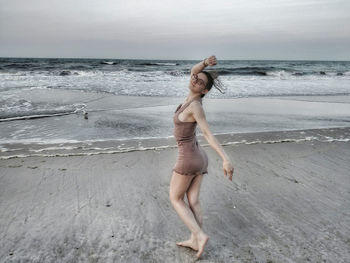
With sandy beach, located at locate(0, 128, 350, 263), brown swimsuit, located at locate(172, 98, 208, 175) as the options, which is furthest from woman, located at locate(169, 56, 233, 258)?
sandy beach, located at locate(0, 128, 350, 263)

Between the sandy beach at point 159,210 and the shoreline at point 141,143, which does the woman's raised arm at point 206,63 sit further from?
the shoreline at point 141,143

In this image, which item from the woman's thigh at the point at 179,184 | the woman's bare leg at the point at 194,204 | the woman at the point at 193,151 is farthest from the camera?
the woman's bare leg at the point at 194,204

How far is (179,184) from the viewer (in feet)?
8.55

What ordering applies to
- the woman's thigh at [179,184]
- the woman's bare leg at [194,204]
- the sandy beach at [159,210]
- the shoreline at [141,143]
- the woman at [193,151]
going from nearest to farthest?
the woman at [193,151]
the woman's thigh at [179,184]
the woman's bare leg at [194,204]
the sandy beach at [159,210]
the shoreline at [141,143]

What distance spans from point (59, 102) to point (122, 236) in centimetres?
991

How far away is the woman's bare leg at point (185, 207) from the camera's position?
8.50ft

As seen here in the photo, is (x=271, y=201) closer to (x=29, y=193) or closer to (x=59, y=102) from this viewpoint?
(x=29, y=193)

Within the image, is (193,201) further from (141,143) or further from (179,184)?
(141,143)

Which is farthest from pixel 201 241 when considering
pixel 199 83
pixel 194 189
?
pixel 199 83

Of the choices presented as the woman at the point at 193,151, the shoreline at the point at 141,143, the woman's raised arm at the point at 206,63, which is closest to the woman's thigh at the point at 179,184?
the woman at the point at 193,151

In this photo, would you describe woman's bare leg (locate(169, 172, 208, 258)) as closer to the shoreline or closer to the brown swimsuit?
the brown swimsuit

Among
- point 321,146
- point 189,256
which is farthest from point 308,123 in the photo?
point 189,256

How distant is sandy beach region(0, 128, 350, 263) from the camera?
278cm

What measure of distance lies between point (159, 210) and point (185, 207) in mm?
900
